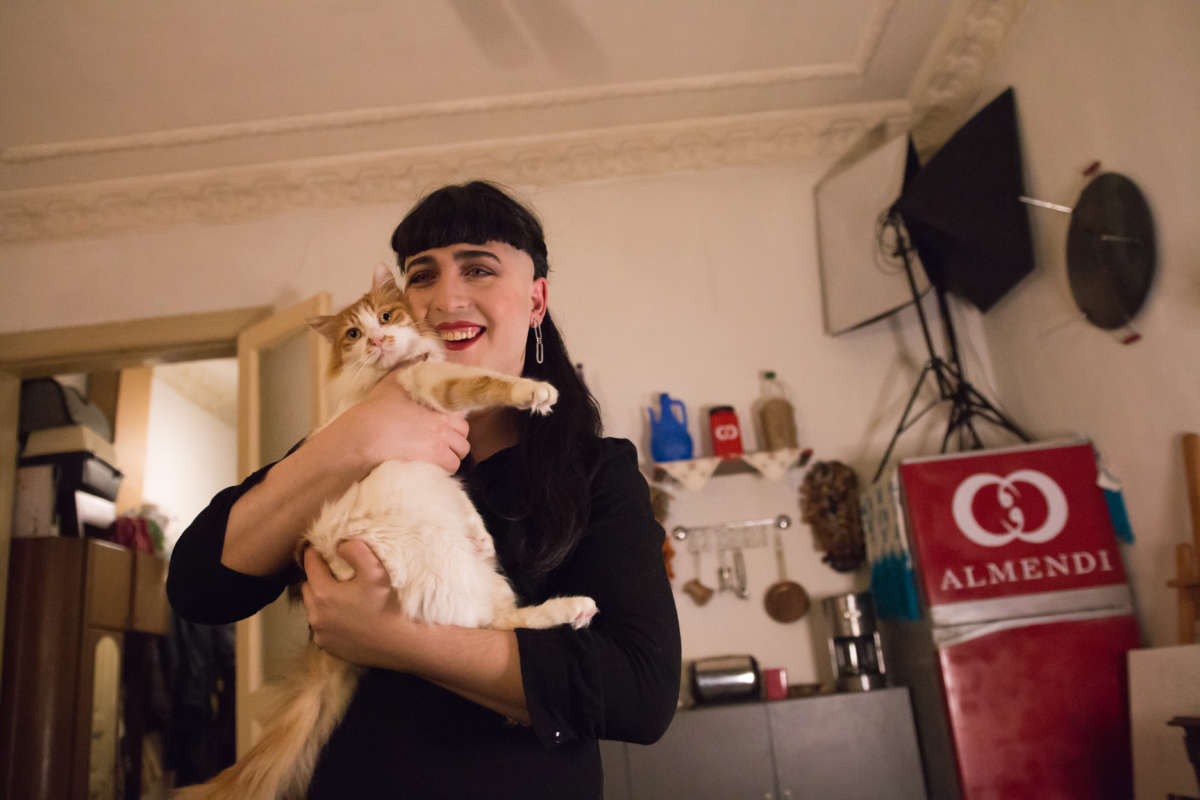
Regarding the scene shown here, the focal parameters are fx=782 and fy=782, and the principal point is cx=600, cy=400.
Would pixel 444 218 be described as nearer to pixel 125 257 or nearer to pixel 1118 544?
pixel 1118 544

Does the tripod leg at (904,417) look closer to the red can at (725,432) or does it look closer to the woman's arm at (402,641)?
the red can at (725,432)

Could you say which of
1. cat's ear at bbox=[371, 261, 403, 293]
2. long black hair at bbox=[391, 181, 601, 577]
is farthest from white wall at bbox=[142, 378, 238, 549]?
long black hair at bbox=[391, 181, 601, 577]

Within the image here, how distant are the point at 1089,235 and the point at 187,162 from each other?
146 inches

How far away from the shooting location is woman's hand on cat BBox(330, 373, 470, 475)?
0.97 meters

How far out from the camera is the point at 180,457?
567 cm

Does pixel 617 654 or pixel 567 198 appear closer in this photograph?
pixel 617 654

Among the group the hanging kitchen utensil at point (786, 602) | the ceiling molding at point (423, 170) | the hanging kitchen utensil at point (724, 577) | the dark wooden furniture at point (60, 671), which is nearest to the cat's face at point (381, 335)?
the hanging kitchen utensil at point (724, 577)

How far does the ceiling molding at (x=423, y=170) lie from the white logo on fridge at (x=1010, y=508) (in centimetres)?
187

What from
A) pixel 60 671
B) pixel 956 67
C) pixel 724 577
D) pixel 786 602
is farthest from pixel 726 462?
pixel 60 671

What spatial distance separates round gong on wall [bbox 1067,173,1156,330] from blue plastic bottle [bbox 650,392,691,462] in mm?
1522

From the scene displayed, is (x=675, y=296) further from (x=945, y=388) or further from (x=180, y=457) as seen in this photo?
(x=180, y=457)

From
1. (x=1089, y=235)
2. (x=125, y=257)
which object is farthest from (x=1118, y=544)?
(x=125, y=257)

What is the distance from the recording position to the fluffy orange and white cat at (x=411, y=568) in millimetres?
887

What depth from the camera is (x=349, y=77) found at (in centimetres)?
317
